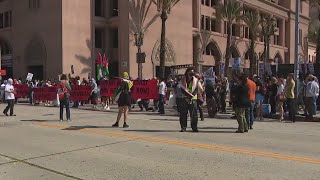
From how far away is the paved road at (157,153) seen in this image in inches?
321

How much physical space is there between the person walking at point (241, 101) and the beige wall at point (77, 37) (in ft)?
96.3

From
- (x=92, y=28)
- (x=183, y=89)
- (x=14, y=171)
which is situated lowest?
(x=14, y=171)

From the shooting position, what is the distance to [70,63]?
137 feet

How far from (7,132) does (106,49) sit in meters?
31.9

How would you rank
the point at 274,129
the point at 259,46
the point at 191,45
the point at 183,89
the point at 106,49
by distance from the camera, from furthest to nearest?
the point at 259,46, the point at 191,45, the point at 106,49, the point at 274,129, the point at 183,89

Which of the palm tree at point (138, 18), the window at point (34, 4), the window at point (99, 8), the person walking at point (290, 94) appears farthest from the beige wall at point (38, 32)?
the person walking at point (290, 94)

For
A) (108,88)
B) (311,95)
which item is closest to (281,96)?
(311,95)

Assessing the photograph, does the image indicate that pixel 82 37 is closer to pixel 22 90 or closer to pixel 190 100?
pixel 22 90

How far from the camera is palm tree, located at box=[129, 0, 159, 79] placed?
42.9m

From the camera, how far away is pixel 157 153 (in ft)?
33.2

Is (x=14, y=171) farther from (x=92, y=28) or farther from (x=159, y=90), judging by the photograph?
(x=92, y=28)

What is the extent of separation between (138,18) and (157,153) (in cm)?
3428

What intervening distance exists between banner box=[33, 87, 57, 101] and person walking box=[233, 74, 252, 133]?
17.3 meters

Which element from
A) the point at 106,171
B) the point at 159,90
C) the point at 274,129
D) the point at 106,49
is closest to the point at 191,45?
the point at 106,49
